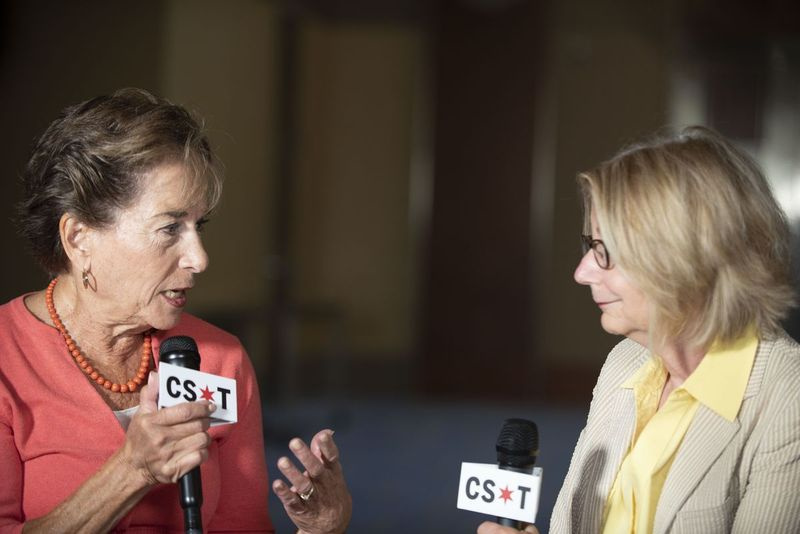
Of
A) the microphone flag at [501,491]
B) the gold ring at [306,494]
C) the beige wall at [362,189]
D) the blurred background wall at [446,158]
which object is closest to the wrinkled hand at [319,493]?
the gold ring at [306,494]

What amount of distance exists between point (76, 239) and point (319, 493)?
0.68m

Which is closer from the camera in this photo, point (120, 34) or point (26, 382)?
point (26, 382)

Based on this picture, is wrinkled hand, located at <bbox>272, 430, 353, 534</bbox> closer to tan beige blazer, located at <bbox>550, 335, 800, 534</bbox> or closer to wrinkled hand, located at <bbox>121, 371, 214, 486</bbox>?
wrinkled hand, located at <bbox>121, 371, 214, 486</bbox>

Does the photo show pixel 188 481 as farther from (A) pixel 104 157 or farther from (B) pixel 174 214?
(A) pixel 104 157

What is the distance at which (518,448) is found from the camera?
1580 millimetres

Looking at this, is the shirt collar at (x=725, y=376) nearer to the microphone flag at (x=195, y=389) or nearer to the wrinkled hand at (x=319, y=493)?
the wrinkled hand at (x=319, y=493)

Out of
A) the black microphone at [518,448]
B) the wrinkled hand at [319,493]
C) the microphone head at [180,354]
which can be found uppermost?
the microphone head at [180,354]

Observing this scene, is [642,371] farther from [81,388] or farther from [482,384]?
[482,384]

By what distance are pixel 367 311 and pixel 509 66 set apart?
7.42ft

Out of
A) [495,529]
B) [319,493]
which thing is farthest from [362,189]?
[495,529]

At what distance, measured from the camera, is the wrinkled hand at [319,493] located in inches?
74.3

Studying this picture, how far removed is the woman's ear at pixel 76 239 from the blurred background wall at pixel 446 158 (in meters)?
4.75

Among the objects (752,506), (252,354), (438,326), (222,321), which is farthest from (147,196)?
(438,326)

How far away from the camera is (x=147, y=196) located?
6.49 feet
